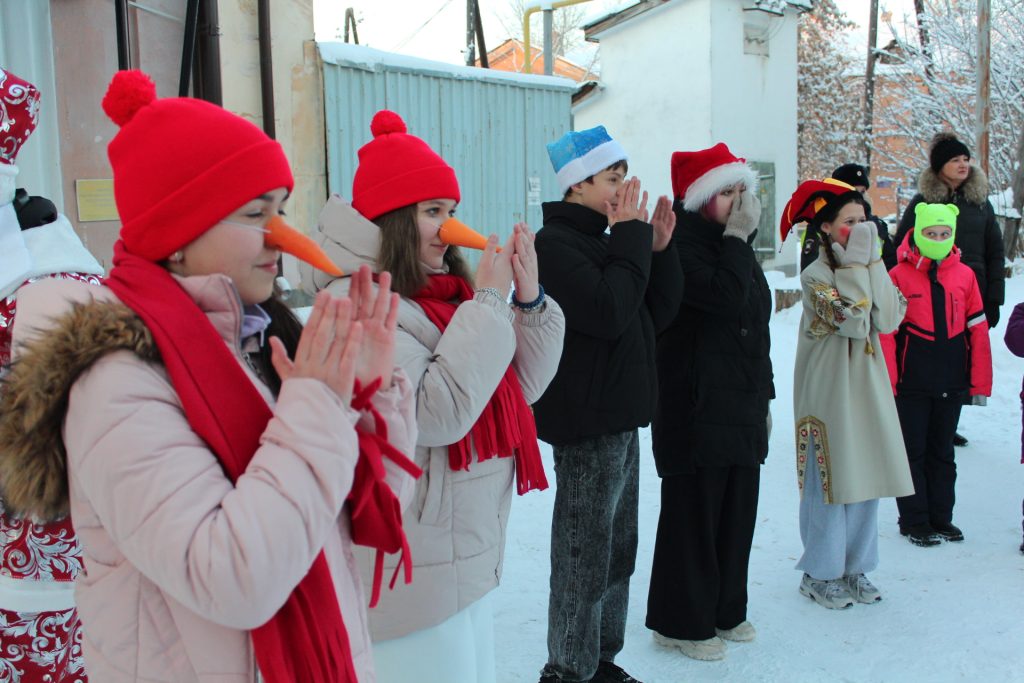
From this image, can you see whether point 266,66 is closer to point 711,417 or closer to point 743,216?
point 743,216

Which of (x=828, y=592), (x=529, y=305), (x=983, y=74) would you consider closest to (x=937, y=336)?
(x=828, y=592)

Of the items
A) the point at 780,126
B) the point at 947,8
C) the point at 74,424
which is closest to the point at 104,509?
the point at 74,424

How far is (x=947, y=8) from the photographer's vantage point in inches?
688

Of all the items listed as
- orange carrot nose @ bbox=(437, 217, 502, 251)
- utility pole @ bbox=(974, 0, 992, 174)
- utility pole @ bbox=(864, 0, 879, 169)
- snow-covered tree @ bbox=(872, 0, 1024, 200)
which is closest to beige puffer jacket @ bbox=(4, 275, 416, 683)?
orange carrot nose @ bbox=(437, 217, 502, 251)

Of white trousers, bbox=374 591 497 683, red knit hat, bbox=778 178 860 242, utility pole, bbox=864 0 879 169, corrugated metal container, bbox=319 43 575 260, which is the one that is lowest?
white trousers, bbox=374 591 497 683

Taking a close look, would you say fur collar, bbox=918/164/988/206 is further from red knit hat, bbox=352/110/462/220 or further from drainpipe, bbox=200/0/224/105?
red knit hat, bbox=352/110/462/220

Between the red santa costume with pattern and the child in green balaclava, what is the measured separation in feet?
13.3

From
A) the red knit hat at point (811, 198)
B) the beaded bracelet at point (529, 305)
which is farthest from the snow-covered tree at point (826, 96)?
the beaded bracelet at point (529, 305)

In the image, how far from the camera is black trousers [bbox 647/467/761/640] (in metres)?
3.53

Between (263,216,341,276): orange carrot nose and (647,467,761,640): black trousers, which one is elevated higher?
(263,216,341,276): orange carrot nose

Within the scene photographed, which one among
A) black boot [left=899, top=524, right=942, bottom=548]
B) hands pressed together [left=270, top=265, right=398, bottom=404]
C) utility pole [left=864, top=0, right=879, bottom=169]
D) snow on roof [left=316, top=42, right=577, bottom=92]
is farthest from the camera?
utility pole [left=864, top=0, right=879, bottom=169]

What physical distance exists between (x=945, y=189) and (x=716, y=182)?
142 inches

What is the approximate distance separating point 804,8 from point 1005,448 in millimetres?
11833

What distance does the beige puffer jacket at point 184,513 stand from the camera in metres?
1.22
